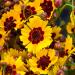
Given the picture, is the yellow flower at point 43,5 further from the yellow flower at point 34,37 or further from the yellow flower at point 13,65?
the yellow flower at point 13,65

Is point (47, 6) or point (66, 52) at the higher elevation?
point (47, 6)

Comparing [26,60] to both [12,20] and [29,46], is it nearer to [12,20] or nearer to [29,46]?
[29,46]

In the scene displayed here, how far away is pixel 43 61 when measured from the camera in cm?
102

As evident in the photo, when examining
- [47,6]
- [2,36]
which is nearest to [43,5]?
[47,6]

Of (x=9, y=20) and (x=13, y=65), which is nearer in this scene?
(x=13, y=65)

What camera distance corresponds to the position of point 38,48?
1017 millimetres

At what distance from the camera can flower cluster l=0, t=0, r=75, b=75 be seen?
1.00 m

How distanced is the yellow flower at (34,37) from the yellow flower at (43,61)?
2 cm

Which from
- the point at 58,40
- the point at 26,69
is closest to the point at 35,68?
the point at 26,69

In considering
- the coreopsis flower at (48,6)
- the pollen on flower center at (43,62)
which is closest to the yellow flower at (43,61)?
the pollen on flower center at (43,62)

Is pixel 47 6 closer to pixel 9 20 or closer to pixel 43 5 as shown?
pixel 43 5

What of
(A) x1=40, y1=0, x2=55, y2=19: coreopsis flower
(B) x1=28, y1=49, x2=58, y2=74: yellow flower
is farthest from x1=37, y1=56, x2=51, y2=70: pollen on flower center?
(A) x1=40, y1=0, x2=55, y2=19: coreopsis flower

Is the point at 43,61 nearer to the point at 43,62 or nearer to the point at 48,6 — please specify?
the point at 43,62

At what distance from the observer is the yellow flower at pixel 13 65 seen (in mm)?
988
